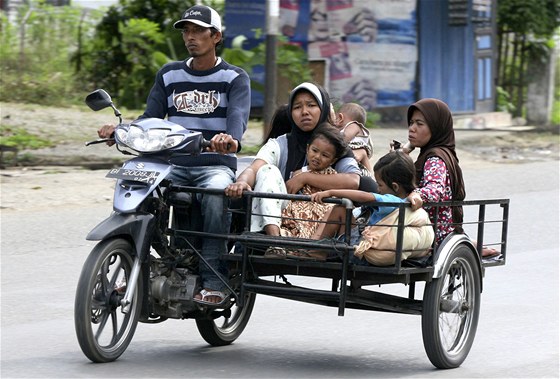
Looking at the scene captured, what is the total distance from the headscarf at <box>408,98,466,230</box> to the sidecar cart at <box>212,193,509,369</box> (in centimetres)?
18

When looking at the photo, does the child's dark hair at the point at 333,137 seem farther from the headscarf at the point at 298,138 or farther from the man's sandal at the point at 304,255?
the man's sandal at the point at 304,255

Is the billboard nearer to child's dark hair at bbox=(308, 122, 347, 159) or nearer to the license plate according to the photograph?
child's dark hair at bbox=(308, 122, 347, 159)

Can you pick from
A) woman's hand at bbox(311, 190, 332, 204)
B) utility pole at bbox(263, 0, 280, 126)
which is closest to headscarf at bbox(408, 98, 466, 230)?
woman's hand at bbox(311, 190, 332, 204)

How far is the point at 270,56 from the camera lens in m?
14.6

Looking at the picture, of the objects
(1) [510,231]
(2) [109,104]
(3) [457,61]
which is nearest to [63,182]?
(1) [510,231]

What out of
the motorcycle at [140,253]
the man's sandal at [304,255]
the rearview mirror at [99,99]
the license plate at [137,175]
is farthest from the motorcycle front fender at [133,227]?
the man's sandal at [304,255]

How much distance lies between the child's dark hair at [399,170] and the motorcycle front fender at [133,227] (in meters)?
1.20

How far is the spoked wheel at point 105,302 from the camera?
5.28 m

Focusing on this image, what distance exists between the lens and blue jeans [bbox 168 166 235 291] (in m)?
5.74

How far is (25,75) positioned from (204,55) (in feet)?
41.9

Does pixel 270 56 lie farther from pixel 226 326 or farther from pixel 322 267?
pixel 322 267

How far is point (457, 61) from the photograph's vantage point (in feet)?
72.4

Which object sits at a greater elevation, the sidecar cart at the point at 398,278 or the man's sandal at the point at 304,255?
the man's sandal at the point at 304,255

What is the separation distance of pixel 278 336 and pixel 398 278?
141 cm
